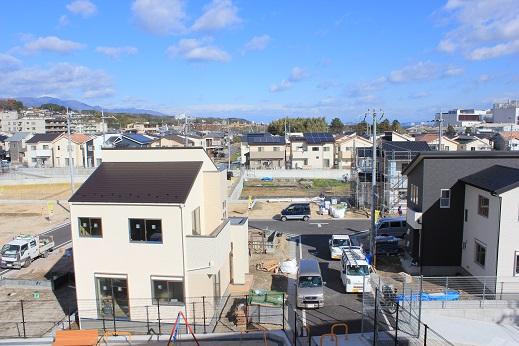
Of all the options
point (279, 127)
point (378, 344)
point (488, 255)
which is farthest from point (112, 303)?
point (279, 127)

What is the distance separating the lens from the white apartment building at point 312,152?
223ft

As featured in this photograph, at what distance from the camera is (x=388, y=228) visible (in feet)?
92.2

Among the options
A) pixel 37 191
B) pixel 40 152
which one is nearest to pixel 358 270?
pixel 37 191

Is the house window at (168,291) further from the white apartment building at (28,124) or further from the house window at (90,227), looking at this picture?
the white apartment building at (28,124)

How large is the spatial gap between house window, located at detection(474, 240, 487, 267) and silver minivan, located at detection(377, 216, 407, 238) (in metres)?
8.58

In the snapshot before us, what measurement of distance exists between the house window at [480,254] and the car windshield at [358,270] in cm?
499

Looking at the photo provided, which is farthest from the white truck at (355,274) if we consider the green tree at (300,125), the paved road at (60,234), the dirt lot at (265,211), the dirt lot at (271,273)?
the green tree at (300,125)

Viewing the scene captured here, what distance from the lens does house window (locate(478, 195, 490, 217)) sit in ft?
60.0

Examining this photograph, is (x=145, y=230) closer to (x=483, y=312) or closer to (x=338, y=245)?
(x=338, y=245)

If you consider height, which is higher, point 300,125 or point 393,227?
point 300,125

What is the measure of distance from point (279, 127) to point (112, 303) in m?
106

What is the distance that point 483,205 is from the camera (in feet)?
61.3

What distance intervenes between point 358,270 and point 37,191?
44.8 m

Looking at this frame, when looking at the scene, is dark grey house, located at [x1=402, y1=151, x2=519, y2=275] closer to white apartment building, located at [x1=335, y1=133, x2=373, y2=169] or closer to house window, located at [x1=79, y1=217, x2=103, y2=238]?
house window, located at [x1=79, y1=217, x2=103, y2=238]
